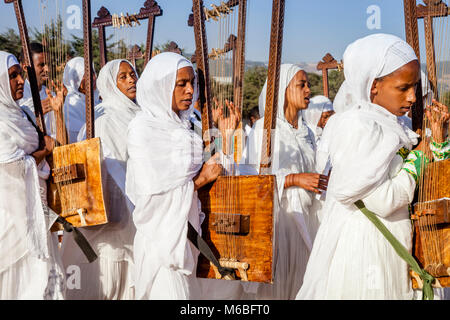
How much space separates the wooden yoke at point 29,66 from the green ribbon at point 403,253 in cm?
274

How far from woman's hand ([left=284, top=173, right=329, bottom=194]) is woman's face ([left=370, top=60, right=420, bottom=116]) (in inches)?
50.0

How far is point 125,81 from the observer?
6309 millimetres

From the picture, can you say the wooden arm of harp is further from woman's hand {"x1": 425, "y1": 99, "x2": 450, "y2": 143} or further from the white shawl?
woman's hand {"x1": 425, "y1": 99, "x2": 450, "y2": 143}

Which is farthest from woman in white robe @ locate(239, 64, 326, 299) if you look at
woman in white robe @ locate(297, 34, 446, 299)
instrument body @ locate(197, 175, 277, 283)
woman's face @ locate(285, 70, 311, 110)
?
woman in white robe @ locate(297, 34, 446, 299)

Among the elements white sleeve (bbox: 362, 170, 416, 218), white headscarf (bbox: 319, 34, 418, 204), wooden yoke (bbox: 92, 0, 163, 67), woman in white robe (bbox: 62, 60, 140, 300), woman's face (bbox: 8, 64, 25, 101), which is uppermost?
wooden yoke (bbox: 92, 0, 163, 67)

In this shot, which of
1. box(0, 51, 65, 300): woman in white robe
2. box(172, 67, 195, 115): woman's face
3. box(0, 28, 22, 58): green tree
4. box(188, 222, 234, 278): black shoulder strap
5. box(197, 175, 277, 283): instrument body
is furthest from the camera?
box(0, 28, 22, 58): green tree

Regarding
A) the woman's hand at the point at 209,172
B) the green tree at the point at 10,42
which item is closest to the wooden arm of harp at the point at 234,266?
the woman's hand at the point at 209,172

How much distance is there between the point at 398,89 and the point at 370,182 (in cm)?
51

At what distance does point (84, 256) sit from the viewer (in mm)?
5707

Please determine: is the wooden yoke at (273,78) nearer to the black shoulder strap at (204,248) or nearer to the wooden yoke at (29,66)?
the black shoulder strap at (204,248)

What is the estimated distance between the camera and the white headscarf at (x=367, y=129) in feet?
12.0

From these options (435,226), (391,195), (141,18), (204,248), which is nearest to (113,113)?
(141,18)

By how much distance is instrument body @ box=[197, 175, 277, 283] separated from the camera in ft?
13.7
